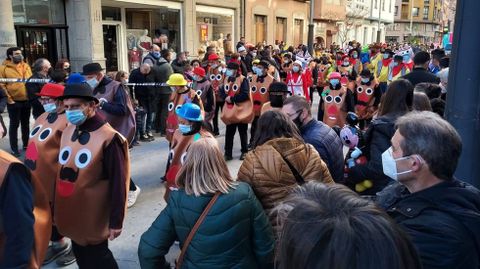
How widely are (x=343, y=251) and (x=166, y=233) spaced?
169cm

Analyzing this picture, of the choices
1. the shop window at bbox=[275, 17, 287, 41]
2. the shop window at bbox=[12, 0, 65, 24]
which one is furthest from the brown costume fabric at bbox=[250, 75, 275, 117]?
the shop window at bbox=[275, 17, 287, 41]

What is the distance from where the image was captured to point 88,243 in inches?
134

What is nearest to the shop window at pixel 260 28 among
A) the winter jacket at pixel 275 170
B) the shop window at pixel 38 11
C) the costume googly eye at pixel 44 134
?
the shop window at pixel 38 11

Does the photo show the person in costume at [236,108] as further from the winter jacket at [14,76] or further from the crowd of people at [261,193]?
the winter jacket at [14,76]

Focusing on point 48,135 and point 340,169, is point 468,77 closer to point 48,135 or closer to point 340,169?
point 340,169

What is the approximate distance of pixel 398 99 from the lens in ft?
12.1

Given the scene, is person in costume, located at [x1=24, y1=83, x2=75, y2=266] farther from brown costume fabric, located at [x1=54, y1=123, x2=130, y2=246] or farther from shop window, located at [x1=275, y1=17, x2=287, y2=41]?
shop window, located at [x1=275, y1=17, x2=287, y2=41]

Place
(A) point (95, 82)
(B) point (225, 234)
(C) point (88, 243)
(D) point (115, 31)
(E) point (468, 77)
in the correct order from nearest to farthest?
(B) point (225, 234), (E) point (468, 77), (C) point (88, 243), (A) point (95, 82), (D) point (115, 31)

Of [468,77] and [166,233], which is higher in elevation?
[468,77]

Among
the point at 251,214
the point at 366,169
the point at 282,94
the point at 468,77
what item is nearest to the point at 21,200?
the point at 251,214

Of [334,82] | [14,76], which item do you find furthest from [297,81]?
[14,76]

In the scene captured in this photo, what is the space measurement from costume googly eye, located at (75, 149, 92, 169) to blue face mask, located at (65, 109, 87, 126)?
25 centimetres

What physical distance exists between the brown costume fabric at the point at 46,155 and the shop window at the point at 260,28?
20382mm

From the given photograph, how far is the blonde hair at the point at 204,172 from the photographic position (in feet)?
8.31
